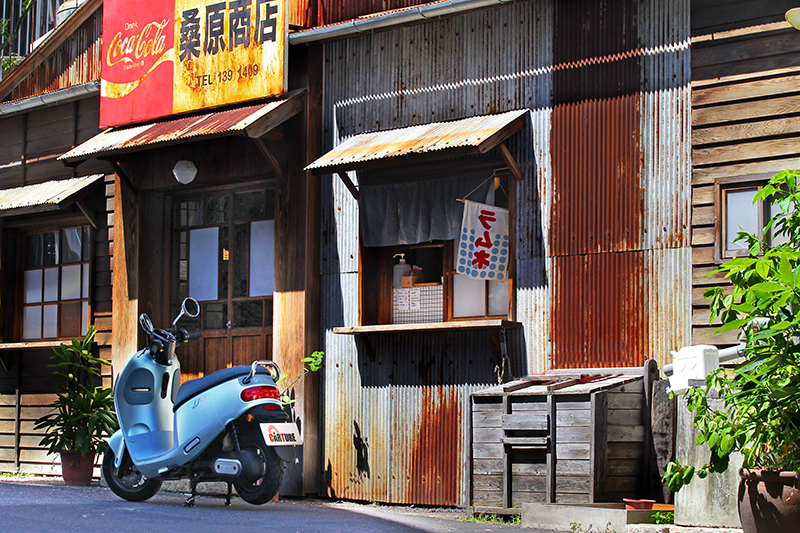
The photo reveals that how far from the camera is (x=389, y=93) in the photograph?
11492mm

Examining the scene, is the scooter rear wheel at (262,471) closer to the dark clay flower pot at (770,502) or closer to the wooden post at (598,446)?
the wooden post at (598,446)

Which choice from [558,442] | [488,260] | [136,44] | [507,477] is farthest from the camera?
[136,44]

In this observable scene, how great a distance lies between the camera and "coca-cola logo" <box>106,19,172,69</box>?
42.7 ft

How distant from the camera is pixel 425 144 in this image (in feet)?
33.6

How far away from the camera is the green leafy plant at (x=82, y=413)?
12.2 meters

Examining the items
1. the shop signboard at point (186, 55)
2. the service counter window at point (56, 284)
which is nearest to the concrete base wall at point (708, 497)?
the shop signboard at point (186, 55)

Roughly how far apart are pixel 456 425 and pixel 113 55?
22.8 ft

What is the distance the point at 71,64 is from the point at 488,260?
750 cm

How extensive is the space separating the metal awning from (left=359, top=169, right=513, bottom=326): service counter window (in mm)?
387

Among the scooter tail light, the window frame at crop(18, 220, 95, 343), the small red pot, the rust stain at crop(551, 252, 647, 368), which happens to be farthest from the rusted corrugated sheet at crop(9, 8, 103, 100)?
the small red pot

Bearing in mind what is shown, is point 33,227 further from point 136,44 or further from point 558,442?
point 558,442

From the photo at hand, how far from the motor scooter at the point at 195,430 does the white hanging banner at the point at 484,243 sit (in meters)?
2.37

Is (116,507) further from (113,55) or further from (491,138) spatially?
(113,55)

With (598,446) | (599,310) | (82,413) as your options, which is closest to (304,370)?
(82,413)
